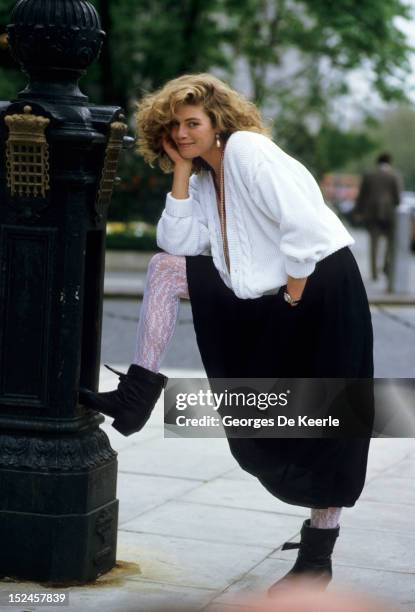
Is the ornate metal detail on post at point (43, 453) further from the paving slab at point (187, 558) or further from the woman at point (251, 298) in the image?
the paving slab at point (187, 558)

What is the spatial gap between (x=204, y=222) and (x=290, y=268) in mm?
434

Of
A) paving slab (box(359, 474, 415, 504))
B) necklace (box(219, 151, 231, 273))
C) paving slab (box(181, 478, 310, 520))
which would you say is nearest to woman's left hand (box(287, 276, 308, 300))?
necklace (box(219, 151, 231, 273))

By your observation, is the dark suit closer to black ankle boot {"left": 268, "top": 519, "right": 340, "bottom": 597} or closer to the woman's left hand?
black ankle boot {"left": 268, "top": 519, "right": 340, "bottom": 597}

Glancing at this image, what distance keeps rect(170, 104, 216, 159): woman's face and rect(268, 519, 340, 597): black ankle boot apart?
1.34m

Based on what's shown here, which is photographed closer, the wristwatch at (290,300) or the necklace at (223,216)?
the wristwatch at (290,300)

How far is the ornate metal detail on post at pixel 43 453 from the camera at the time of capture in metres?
4.38

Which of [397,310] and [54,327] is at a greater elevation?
[54,327]

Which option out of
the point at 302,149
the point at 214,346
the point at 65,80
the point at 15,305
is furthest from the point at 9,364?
the point at 302,149

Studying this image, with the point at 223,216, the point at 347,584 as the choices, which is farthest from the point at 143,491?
the point at 223,216

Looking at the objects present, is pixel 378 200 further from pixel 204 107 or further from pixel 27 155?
pixel 27 155

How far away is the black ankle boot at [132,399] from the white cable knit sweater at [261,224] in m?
0.41

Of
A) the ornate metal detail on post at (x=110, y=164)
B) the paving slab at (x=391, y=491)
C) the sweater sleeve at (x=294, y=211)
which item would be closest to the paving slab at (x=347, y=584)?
the paving slab at (x=391, y=491)

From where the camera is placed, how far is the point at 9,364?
173 inches

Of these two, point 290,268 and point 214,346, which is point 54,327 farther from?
point 290,268
